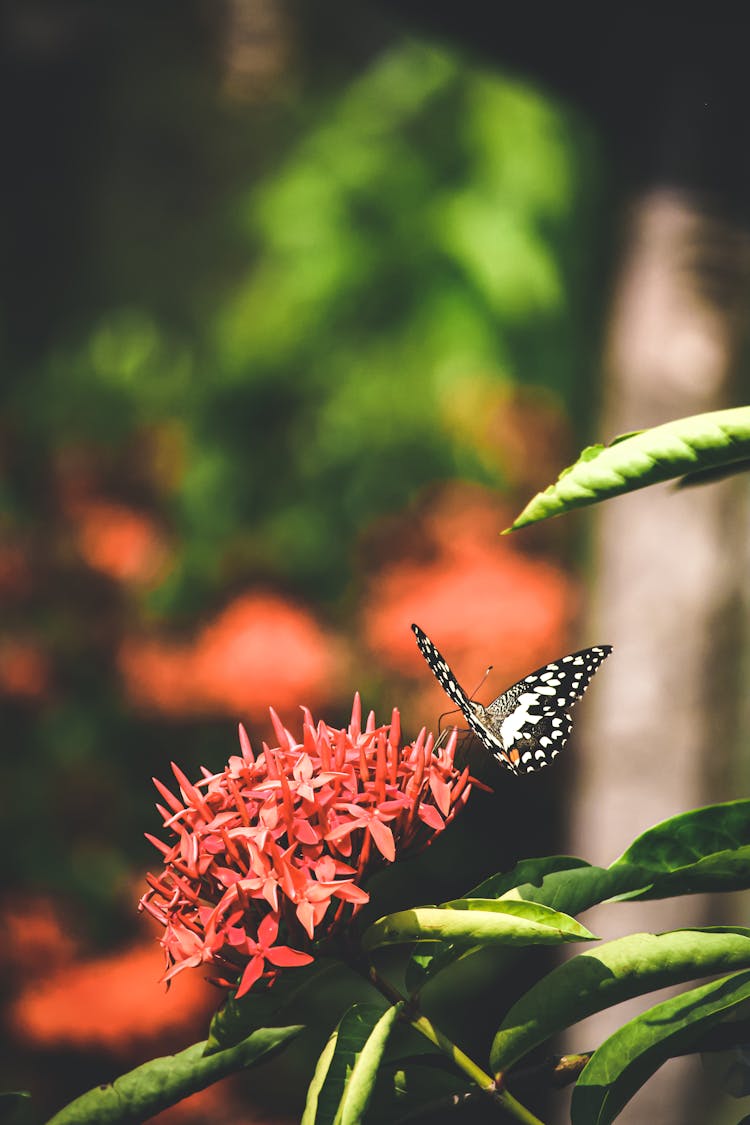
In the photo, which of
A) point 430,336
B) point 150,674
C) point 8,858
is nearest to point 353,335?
point 430,336

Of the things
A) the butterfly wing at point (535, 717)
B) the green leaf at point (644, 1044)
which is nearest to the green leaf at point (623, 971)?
the green leaf at point (644, 1044)

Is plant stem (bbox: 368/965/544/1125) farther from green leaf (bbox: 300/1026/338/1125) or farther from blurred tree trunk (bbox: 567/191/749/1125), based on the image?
blurred tree trunk (bbox: 567/191/749/1125)

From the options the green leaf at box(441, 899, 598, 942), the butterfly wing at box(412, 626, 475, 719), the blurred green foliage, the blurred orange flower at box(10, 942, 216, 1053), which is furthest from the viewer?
the blurred green foliage

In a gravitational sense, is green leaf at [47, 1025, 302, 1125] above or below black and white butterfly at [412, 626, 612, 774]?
below

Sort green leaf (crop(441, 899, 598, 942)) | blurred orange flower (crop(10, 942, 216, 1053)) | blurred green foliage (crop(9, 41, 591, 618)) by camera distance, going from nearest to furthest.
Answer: green leaf (crop(441, 899, 598, 942)) → blurred orange flower (crop(10, 942, 216, 1053)) → blurred green foliage (crop(9, 41, 591, 618))

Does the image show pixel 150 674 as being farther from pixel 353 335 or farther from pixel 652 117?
pixel 652 117

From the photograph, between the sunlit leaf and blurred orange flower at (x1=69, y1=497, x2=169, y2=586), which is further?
blurred orange flower at (x1=69, y1=497, x2=169, y2=586)

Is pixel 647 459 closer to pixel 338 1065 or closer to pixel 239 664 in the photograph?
pixel 338 1065

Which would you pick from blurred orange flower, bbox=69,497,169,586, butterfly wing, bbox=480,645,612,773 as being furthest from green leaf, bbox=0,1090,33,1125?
blurred orange flower, bbox=69,497,169,586
